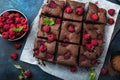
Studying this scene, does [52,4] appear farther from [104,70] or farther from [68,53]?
[104,70]

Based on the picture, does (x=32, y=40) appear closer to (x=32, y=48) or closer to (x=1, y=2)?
(x=32, y=48)

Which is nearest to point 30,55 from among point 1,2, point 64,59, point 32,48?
point 32,48

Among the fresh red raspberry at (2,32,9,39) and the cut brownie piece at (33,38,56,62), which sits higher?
the fresh red raspberry at (2,32,9,39)

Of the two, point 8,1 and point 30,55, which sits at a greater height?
point 8,1

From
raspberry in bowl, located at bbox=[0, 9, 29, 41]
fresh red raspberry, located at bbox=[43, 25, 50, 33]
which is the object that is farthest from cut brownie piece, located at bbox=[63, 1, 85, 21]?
raspberry in bowl, located at bbox=[0, 9, 29, 41]

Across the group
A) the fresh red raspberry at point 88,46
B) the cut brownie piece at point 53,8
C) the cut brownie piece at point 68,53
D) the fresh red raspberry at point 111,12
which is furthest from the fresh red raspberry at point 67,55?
the fresh red raspberry at point 111,12

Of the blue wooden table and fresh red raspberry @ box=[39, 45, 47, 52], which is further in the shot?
the blue wooden table

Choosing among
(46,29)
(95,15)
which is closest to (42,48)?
(46,29)

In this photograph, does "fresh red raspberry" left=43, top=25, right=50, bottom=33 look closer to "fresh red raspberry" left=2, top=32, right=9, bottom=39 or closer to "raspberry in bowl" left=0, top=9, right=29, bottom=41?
"raspberry in bowl" left=0, top=9, right=29, bottom=41
